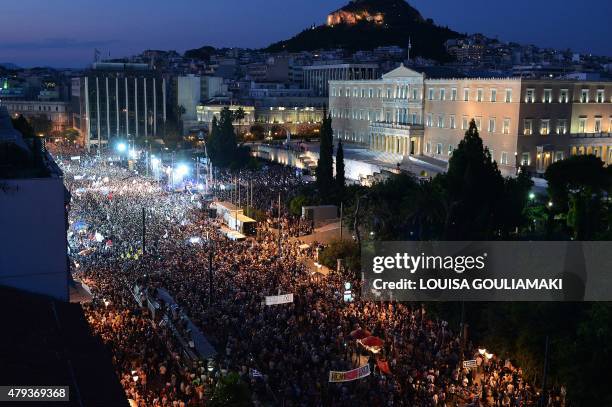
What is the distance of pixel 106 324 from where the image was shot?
1877 cm

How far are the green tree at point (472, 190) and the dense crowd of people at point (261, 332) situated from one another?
18.3ft

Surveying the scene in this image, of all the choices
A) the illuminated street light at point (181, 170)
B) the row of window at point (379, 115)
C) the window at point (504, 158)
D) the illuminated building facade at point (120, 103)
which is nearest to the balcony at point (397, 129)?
the row of window at point (379, 115)

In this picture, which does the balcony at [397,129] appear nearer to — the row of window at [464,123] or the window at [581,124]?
the row of window at [464,123]

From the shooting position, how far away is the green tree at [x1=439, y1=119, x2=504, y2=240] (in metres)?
27.3

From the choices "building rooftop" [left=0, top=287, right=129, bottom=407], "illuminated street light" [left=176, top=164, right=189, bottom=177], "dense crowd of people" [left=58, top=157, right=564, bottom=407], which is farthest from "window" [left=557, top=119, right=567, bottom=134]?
"building rooftop" [left=0, top=287, right=129, bottom=407]

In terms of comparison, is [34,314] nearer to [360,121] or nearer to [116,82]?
[360,121]

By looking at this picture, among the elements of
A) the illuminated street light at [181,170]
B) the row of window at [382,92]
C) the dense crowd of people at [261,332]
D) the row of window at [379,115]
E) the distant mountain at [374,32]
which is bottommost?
the illuminated street light at [181,170]

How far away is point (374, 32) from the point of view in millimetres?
163500

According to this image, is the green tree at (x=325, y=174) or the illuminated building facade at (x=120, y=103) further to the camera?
the illuminated building facade at (x=120, y=103)

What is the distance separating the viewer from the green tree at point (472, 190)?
89.7 ft

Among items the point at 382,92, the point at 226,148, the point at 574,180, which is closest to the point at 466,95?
the point at 382,92

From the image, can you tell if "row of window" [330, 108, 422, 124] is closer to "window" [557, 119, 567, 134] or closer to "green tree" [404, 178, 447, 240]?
"window" [557, 119, 567, 134]

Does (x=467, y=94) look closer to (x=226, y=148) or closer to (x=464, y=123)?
(x=464, y=123)

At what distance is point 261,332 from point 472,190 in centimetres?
1370
